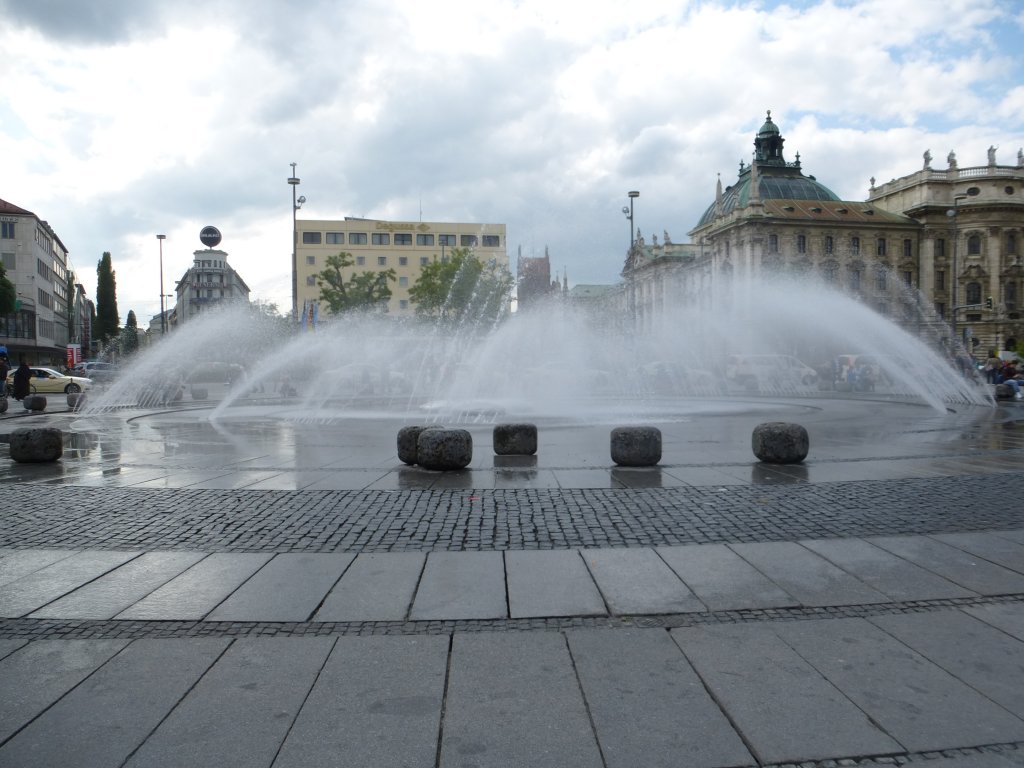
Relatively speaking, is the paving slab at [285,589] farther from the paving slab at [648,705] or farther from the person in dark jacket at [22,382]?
the person in dark jacket at [22,382]

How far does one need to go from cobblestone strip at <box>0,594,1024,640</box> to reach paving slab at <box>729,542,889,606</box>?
0.20m

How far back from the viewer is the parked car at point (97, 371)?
42.6m

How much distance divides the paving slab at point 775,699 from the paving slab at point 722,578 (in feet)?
1.63

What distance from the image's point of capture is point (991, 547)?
20.9ft

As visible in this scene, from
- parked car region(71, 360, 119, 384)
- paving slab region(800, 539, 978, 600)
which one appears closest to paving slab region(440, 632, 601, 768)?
paving slab region(800, 539, 978, 600)

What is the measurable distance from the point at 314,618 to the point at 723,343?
51.3 meters

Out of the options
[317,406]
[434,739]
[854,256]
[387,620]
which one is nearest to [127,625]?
[387,620]

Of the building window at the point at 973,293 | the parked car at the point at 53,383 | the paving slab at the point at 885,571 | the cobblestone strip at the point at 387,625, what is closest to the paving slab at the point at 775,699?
the cobblestone strip at the point at 387,625

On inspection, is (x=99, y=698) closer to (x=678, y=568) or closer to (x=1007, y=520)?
(x=678, y=568)

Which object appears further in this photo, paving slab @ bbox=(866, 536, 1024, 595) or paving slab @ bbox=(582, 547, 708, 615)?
paving slab @ bbox=(866, 536, 1024, 595)

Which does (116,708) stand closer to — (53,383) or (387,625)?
(387,625)

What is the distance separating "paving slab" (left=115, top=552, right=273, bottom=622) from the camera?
4.86 m

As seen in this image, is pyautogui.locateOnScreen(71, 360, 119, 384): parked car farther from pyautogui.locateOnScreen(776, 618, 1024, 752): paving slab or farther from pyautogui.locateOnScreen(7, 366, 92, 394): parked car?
pyautogui.locateOnScreen(776, 618, 1024, 752): paving slab

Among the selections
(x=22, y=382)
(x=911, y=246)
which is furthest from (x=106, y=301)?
(x=911, y=246)
